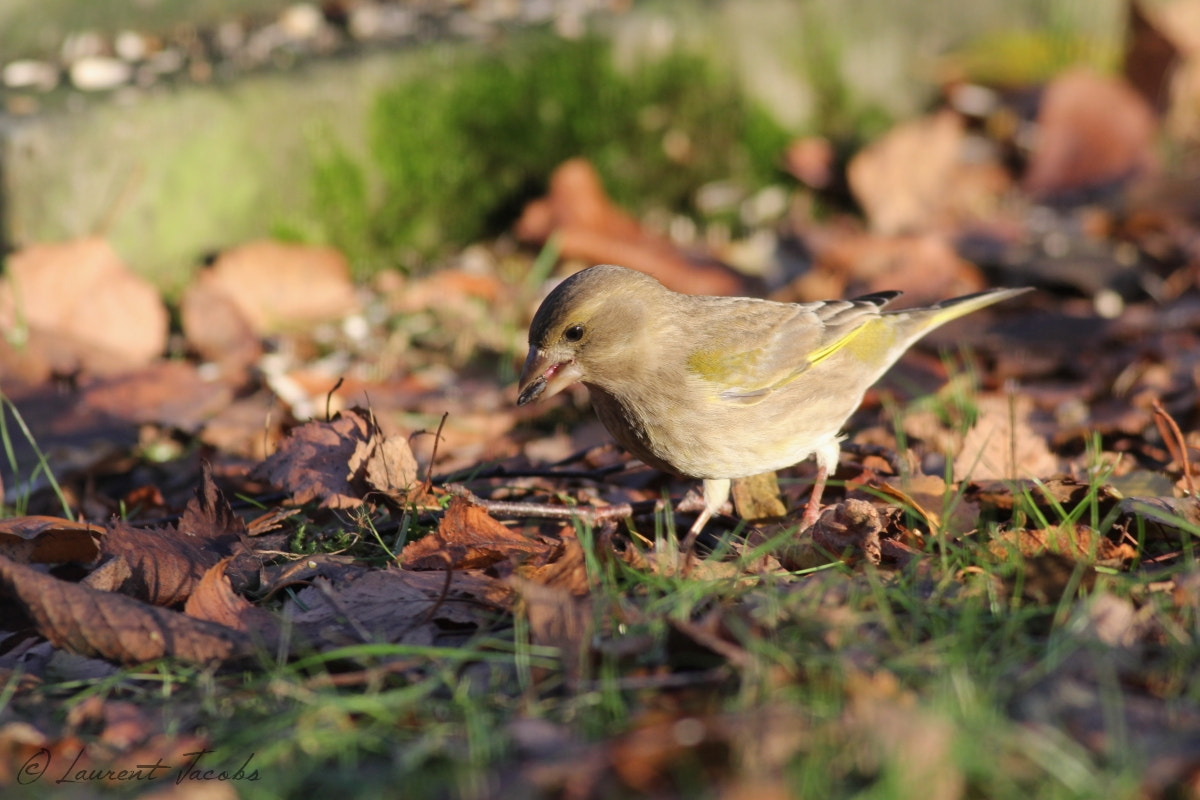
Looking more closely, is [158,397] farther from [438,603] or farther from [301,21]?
[301,21]

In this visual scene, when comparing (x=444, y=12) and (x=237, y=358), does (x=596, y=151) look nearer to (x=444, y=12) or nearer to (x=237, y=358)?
(x=444, y=12)

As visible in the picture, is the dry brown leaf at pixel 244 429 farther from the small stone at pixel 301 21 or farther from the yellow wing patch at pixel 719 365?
the small stone at pixel 301 21

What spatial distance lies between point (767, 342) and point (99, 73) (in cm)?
407

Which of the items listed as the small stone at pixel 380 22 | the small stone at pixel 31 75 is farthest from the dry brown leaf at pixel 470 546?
the small stone at pixel 380 22

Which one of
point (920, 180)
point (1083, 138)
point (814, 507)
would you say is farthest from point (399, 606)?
point (1083, 138)

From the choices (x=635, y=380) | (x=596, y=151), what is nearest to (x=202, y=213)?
(x=596, y=151)

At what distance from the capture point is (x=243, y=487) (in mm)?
4695

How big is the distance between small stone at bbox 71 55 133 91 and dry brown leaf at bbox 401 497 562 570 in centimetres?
383

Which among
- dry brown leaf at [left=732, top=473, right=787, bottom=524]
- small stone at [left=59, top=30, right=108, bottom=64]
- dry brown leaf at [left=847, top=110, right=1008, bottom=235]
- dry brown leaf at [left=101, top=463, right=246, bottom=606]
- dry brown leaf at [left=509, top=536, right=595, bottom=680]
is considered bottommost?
dry brown leaf at [left=847, top=110, right=1008, bottom=235]

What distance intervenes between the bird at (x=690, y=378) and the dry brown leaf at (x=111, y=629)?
142 centimetres

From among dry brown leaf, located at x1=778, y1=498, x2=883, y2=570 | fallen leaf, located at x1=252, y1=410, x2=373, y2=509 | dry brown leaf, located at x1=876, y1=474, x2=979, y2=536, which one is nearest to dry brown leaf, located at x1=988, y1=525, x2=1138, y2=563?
dry brown leaf, located at x1=876, y1=474, x2=979, y2=536

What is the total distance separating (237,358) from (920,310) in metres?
A: 3.11

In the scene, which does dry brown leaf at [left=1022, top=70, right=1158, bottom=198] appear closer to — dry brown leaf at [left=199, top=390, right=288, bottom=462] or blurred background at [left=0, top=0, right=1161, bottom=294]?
blurred background at [left=0, top=0, right=1161, bottom=294]

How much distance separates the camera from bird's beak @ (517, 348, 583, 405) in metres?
4.25
